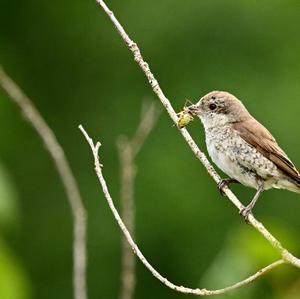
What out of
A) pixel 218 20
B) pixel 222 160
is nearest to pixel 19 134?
pixel 218 20

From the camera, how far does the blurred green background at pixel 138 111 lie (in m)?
13.0

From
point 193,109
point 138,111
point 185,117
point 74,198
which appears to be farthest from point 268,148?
point 138,111

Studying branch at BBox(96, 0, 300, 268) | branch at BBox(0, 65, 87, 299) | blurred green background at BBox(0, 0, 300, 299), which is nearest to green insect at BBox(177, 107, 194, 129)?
branch at BBox(96, 0, 300, 268)

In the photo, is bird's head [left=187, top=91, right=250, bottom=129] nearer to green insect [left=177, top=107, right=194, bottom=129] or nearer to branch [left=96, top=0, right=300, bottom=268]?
green insect [left=177, top=107, right=194, bottom=129]

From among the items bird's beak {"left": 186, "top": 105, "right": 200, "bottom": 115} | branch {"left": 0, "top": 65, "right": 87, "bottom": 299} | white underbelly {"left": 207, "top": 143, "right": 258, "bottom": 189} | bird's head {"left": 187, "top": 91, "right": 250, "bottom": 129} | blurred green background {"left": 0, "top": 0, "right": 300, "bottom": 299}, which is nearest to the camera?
branch {"left": 0, "top": 65, "right": 87, "bottom": 299}

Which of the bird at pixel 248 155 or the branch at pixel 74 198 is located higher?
the branch at pixel 74 198

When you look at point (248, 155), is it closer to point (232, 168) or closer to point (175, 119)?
point (232, 168)

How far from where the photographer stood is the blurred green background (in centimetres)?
1299

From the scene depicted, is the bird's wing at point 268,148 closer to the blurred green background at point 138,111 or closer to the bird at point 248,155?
the bird at point 248,155

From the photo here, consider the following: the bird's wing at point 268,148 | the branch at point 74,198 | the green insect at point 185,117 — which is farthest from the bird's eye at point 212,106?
the branch at point 74,198

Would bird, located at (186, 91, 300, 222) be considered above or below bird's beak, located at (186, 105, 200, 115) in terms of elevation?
below

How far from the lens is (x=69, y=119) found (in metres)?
14.0

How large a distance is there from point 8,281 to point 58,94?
376 inches

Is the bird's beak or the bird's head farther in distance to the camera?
the bird's head
